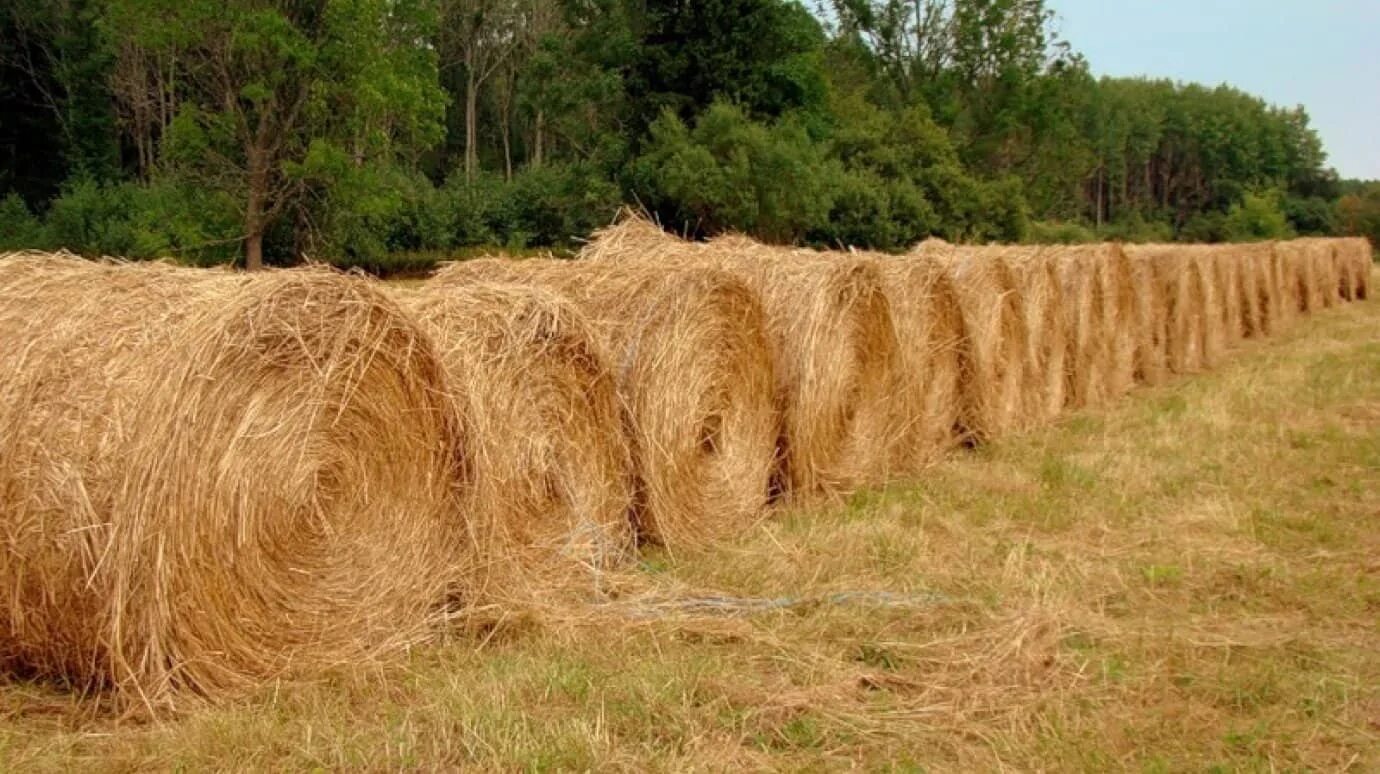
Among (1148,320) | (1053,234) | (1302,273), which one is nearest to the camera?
(1148,320)

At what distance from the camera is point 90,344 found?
171 inches

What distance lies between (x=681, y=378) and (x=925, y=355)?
115 inches

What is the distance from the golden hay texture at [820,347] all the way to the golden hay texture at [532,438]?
124 cm

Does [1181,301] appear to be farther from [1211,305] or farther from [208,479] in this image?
[208,479]

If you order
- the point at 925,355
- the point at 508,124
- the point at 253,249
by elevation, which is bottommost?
the point at 925,355

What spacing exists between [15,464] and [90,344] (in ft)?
1.63

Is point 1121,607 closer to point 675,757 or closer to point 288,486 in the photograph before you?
point 675,757

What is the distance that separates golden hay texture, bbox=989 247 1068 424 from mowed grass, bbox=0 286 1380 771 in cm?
337

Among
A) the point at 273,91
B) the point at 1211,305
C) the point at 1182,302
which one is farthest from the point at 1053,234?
the point at 1182,302

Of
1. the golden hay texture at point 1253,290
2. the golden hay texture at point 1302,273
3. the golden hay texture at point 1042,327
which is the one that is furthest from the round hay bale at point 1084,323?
the golden hay texture at point 1302,273

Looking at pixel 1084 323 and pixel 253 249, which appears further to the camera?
pixel 253 249

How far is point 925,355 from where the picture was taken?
29.0 ft

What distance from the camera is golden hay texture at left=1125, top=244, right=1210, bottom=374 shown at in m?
14.2

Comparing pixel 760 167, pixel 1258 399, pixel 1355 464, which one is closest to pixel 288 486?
pixel 1355 464
